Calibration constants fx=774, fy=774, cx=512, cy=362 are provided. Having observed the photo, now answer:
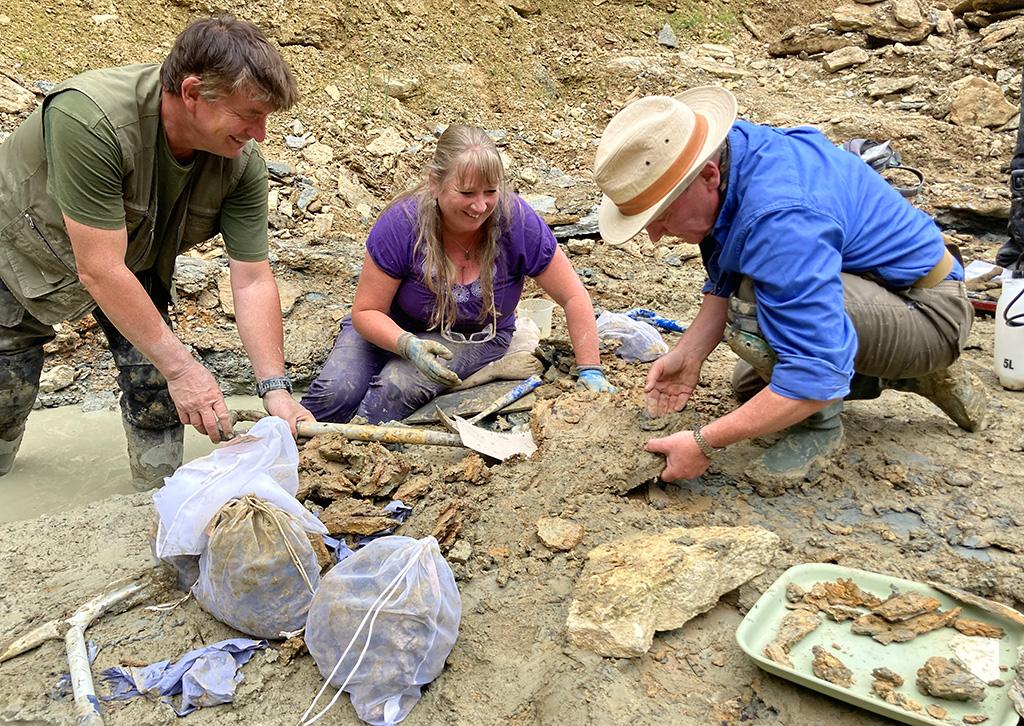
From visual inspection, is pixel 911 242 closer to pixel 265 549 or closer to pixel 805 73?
pixel 265 549

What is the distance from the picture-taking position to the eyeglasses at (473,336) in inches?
139

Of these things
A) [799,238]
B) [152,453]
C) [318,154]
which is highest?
[799,238]

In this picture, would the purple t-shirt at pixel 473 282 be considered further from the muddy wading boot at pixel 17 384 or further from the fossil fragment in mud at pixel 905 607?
the fossil fragment in mud at pixel 905 607

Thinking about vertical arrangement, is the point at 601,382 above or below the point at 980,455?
below

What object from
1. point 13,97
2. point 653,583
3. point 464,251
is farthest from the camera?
point 13,97

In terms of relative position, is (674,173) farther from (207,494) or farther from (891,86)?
(891,86)

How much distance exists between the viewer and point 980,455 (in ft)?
8.20

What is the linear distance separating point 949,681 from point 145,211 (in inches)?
102

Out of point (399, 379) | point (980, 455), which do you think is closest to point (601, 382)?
point (399, 379)

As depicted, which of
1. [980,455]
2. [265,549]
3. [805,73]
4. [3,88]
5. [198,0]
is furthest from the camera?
[805,73]

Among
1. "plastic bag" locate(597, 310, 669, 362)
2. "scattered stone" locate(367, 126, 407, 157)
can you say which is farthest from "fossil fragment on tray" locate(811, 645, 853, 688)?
"scattered stone" locate(367, 126, 407, 157)

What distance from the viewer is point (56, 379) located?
4.33 m

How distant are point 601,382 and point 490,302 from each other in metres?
0.62

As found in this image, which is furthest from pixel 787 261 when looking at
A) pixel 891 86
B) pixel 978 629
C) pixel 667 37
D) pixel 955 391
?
pixel 667 37
